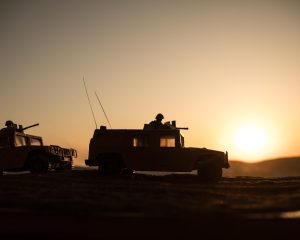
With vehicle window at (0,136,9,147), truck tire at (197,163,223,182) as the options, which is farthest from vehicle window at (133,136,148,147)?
vehicle window at (0,136,9,147)

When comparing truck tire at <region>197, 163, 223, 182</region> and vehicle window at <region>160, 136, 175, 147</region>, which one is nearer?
truck tire at <region>197, 163, 223, 182</region>

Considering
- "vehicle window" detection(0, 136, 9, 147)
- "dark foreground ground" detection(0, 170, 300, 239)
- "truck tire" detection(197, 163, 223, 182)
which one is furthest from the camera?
"vehicle window" detection(0, 136, 9, 147)

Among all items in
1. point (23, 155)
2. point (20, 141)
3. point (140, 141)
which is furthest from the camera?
point (20, 141)

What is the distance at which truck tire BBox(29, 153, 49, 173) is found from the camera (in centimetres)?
1488

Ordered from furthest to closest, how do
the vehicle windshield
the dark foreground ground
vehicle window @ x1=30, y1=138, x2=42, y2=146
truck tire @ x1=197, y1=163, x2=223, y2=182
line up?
vehicle window @ x1=30, y1=138, x2=42, y2=146 → the vehicle windshield → truck tire @ x1=197, y1=163, x2=223, y2=182 → the dark foreground ground

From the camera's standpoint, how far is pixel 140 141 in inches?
548

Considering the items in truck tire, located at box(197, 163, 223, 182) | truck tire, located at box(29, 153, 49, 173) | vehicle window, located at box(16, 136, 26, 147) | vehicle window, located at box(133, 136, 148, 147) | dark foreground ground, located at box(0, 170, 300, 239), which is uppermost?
vehicle window, located at box(16, 136, 26, 147)

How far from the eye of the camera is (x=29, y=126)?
666 inches

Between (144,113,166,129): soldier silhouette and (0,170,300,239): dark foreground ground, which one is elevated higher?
(144,113,166,129): soldier silhouette

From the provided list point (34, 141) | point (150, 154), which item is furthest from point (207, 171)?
point (34, 141)

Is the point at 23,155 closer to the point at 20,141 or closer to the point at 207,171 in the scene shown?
the point at 20,141

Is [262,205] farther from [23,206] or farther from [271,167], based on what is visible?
[271,167]

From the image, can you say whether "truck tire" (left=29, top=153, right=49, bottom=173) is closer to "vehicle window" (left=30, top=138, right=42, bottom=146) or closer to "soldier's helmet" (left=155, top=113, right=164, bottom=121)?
"vehicle window" (left=30, top=138, right=42, bottom=146)

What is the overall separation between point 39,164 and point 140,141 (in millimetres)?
3763
